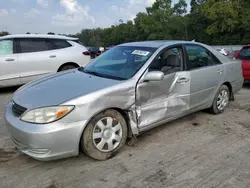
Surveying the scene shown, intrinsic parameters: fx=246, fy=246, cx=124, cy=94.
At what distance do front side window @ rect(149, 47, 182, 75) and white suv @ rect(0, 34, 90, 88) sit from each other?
4176mm

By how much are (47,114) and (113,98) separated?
0.78 meters

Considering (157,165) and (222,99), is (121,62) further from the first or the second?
(222,99)

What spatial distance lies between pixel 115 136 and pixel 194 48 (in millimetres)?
2162

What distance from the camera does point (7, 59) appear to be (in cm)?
641

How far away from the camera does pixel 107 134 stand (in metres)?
3.00

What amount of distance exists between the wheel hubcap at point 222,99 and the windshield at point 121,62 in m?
1.81

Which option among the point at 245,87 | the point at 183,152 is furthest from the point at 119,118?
the point at 245,87

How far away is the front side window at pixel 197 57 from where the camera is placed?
157 inches

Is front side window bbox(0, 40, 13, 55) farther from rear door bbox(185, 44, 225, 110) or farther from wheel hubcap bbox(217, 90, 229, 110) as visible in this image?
wheel hubcap bbox(217, 90, 229, 110)

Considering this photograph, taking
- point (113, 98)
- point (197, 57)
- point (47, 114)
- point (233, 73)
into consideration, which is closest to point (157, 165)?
point (113, 98)

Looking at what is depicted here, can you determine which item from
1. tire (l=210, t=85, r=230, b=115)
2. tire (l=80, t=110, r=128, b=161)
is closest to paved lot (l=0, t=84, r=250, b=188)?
tire (l=80, t=110, r=128, b=161)

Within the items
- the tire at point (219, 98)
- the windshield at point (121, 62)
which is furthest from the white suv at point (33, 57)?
the tire at point (219, 98)

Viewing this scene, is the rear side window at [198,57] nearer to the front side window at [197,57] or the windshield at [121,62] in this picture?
the front side window at [197,57]

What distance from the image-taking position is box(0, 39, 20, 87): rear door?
6398 mm
